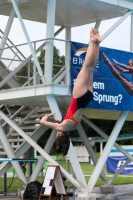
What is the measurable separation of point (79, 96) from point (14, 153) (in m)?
12.2

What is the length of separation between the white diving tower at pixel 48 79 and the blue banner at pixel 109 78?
386 mm

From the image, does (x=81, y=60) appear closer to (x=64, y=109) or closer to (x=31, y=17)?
(x=64, y=109)

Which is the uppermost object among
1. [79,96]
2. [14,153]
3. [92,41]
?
[92,41]

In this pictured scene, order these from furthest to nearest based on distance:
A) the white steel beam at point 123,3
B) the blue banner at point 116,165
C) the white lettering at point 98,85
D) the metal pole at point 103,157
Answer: the blue banner at point 116,165 < the white steel beam at point 123,3 < the white lettering at point 98,85 < the metal pole at point 103,157

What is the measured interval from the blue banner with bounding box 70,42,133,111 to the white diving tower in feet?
1.27

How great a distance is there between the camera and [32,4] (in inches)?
766

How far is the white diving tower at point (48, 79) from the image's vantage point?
56.9ft

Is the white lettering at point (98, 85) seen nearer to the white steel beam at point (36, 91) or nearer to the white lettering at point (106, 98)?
the white lettering at point (106, 98)

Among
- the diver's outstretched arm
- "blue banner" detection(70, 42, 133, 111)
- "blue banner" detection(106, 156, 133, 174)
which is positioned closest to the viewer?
"blue banner" detection(70, 42, 133, 111)

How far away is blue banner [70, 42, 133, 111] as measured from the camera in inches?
698

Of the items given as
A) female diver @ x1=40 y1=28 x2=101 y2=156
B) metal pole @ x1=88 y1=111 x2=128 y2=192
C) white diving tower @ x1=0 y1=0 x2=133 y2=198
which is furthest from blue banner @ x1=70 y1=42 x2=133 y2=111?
female diver @ x1=40 y1=28 x2=101 y2=156

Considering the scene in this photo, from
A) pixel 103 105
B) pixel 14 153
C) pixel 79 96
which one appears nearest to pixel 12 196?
pixel 14 153

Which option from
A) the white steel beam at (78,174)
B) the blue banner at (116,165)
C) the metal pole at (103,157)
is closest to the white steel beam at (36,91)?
the white steel beam at (78,174)

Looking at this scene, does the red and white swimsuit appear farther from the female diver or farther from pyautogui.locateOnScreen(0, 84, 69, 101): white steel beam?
pyautogui.locateOnScreen(0, 84, 69, 101): white steel beam
